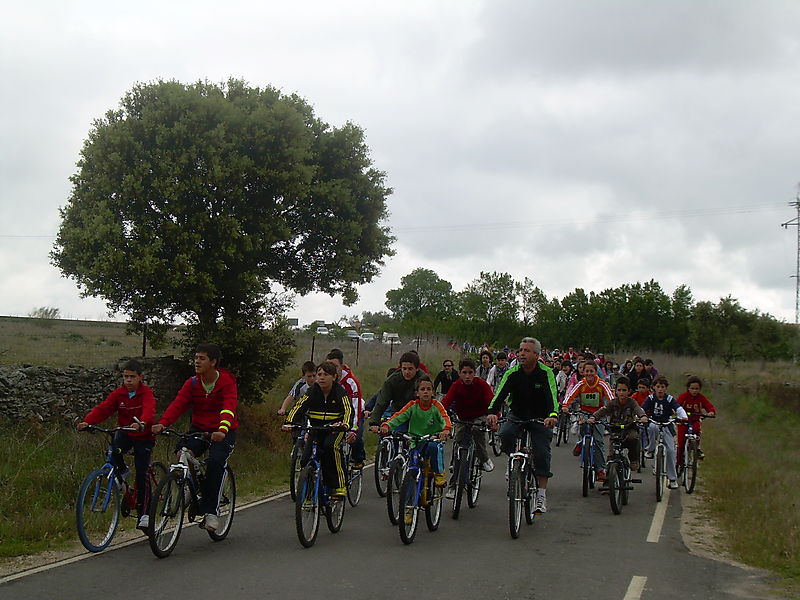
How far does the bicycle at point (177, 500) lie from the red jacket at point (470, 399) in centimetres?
360

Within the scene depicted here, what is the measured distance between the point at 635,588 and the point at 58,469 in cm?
818

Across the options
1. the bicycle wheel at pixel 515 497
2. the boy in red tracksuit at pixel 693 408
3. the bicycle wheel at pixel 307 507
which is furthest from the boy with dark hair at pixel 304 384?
the boy in red tracksuit at pixel 693 408

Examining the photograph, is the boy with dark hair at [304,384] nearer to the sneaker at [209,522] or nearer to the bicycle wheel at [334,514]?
the bicycle wheel at [334,514]

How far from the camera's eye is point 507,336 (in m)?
87.1

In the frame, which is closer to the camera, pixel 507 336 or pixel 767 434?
pixel 767 434

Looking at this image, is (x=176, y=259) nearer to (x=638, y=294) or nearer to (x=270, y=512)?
(x=270, y=512)

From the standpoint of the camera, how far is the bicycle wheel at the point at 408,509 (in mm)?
8656

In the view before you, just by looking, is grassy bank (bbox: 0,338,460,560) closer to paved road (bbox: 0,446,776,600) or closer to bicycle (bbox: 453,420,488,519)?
paved road (bbox: 0,446,776,600)

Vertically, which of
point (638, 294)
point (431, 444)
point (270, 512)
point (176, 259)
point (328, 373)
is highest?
point (638, 294)

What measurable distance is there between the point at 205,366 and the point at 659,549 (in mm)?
5365

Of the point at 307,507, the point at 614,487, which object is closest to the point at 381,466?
the point at 614,487

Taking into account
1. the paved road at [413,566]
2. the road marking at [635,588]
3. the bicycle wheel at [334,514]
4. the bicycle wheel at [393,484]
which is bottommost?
the paved road at [413,566]

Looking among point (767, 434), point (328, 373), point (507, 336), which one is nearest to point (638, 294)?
point (507, 336)

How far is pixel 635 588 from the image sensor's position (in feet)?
23.5
